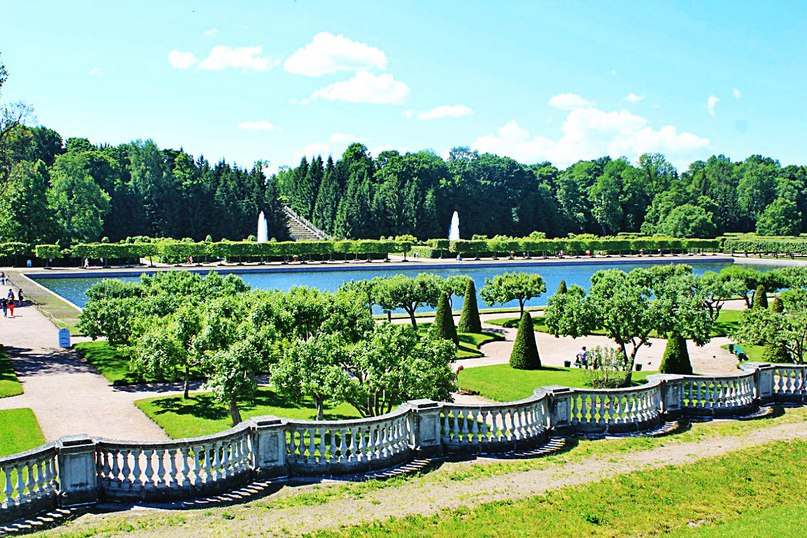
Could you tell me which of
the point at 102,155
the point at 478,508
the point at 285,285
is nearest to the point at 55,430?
the point at 478,508

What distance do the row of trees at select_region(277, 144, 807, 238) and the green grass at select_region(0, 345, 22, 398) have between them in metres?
74.8

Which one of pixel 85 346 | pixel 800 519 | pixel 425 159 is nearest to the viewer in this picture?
pixel 800 519

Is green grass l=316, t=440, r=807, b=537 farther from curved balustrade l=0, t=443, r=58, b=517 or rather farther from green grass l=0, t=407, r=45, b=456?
green grass l=0, t=407, r=45, b=456

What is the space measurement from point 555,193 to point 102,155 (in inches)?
3004

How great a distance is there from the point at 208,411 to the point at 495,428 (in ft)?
33.5

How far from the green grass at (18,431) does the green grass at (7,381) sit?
2319 mm

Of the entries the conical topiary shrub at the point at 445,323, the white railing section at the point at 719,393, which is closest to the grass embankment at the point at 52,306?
A: the conical topiary shrub at the point at 445,323

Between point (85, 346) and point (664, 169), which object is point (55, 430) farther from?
point (664, 169)

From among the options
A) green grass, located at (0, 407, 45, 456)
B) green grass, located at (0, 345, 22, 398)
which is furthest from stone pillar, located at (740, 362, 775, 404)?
green grass, located at (0, 345, 22, 398)

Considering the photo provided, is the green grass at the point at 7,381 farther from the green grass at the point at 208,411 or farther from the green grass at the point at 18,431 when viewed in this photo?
the green grass at the point at 208,411

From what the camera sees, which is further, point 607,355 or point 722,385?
point 607,355

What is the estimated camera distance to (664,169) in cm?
15875

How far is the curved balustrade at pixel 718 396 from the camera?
16750 millimetres

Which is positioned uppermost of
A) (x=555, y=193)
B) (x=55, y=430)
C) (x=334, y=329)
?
(x=555, y=193)
